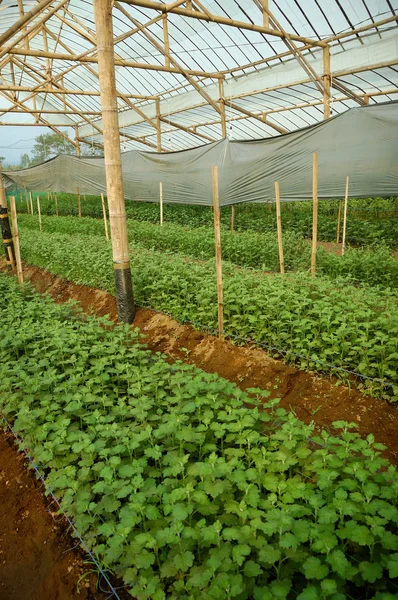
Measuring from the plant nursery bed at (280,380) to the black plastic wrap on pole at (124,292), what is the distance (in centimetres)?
20

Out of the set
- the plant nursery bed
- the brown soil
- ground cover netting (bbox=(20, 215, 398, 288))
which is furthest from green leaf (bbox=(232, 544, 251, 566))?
ground cover netting (bbox=(20, 215, 398, 288))

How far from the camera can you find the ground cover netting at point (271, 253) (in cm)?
684

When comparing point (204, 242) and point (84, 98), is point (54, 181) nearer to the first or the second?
point (84, 98)

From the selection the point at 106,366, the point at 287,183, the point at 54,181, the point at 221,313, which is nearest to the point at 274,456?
the point at 106,366

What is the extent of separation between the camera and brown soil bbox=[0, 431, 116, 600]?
249 centimetres

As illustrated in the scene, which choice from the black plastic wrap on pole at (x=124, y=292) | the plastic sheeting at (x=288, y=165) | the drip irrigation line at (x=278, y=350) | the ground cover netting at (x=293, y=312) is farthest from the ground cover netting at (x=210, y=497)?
the plastic sheeting at (x=288, y=165)

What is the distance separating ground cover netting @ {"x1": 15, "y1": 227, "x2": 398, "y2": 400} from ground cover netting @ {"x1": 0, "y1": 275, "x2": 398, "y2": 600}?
3.10 ft

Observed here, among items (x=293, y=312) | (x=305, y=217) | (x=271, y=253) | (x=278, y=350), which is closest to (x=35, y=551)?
(x=278, y=350)

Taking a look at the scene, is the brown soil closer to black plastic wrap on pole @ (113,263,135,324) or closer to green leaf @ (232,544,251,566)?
green leaf @ (232,544,251,566)

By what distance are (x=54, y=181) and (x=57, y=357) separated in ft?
53.9

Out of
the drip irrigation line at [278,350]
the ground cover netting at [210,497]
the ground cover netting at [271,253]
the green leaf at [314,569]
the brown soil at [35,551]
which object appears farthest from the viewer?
the ground cover netting at [271,253]

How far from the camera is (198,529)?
2250 millimetres

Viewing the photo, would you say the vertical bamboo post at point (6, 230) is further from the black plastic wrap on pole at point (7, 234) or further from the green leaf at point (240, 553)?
the green leaf at point (240, 553)

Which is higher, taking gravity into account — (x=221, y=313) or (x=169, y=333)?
(x=221, y=313)
